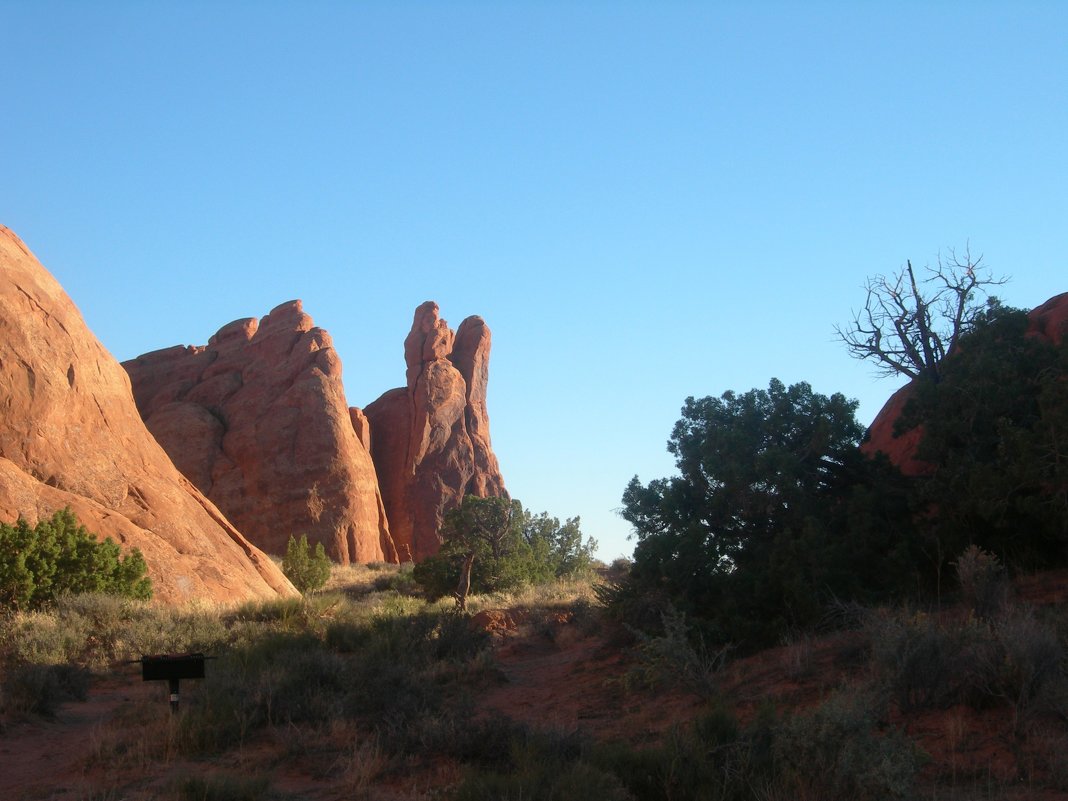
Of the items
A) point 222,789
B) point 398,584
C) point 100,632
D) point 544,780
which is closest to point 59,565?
point 100,632

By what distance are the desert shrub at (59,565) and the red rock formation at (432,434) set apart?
3800cm

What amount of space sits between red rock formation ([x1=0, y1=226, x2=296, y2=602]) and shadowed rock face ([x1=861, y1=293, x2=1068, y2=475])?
51.5 ft

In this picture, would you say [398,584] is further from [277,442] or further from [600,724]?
[600,724]

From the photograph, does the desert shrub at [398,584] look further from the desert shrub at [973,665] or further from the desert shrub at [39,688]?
the desert shrub at [973,665]

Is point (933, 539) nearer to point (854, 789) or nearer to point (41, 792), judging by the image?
point (854, 789)

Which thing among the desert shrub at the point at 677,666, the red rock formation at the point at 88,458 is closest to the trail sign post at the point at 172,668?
the desert shrub at the point at 677,666

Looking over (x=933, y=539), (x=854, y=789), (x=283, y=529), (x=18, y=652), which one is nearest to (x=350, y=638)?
(x=18, y=652)

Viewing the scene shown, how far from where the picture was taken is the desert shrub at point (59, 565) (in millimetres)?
16891

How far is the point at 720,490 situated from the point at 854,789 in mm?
8615

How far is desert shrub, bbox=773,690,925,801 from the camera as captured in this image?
6.22 meters

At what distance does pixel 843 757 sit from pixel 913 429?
1105 centimetres

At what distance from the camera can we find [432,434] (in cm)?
6009

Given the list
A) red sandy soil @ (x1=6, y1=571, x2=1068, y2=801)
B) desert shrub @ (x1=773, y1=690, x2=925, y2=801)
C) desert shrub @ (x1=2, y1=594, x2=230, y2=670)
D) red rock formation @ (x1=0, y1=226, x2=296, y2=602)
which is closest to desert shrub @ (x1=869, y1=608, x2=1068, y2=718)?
red sandy soil @ (x1=6, y1=571, x2=1068, y2=801)

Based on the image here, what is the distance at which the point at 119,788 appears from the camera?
8.00 m
